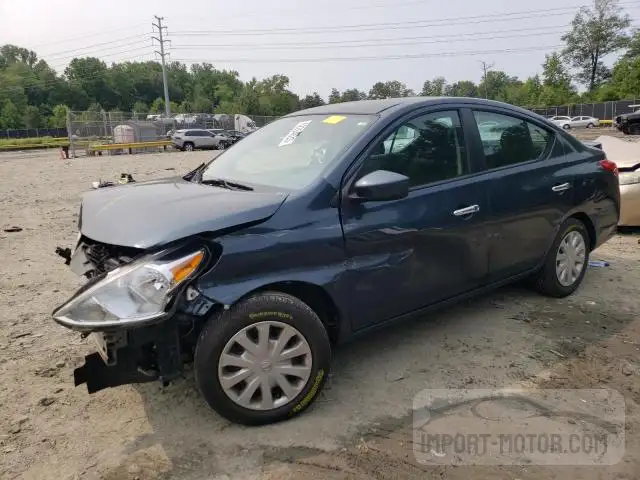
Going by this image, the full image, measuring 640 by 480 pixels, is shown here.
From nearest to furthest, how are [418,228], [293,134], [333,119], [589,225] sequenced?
[418,228] → [333,119] → [293,134] → [589,225]

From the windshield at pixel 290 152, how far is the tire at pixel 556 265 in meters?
2.11

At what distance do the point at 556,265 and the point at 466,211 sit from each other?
1.39 meters

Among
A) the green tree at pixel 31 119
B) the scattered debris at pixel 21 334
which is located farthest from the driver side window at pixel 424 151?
the green tree at pixel 31 119

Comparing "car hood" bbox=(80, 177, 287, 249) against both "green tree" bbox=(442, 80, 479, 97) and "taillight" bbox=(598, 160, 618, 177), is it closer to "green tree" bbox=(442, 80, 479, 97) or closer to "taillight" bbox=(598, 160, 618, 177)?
"taillight" bbox=(598, 160, 618, 177)

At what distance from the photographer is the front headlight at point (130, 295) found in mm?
2383

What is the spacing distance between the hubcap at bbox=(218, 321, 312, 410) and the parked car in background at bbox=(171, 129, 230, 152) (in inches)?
1296

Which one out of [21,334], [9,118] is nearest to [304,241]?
[21,334]

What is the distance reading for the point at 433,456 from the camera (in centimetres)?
254

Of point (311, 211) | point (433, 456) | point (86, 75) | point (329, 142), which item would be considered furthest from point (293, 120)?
point (86, 75)

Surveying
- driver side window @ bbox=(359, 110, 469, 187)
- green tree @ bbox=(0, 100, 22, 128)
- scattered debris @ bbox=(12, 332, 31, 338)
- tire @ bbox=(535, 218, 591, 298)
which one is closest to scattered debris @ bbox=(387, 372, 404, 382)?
driver side window @ bbox=(359, 110, 469, 187)

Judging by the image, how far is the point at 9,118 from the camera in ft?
237

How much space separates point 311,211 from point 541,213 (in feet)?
7.19

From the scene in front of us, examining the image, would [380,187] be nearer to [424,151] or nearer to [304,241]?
[304,241]

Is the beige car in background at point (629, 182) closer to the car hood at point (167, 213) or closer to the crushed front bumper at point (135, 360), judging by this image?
the car hood at point (167, 213)
